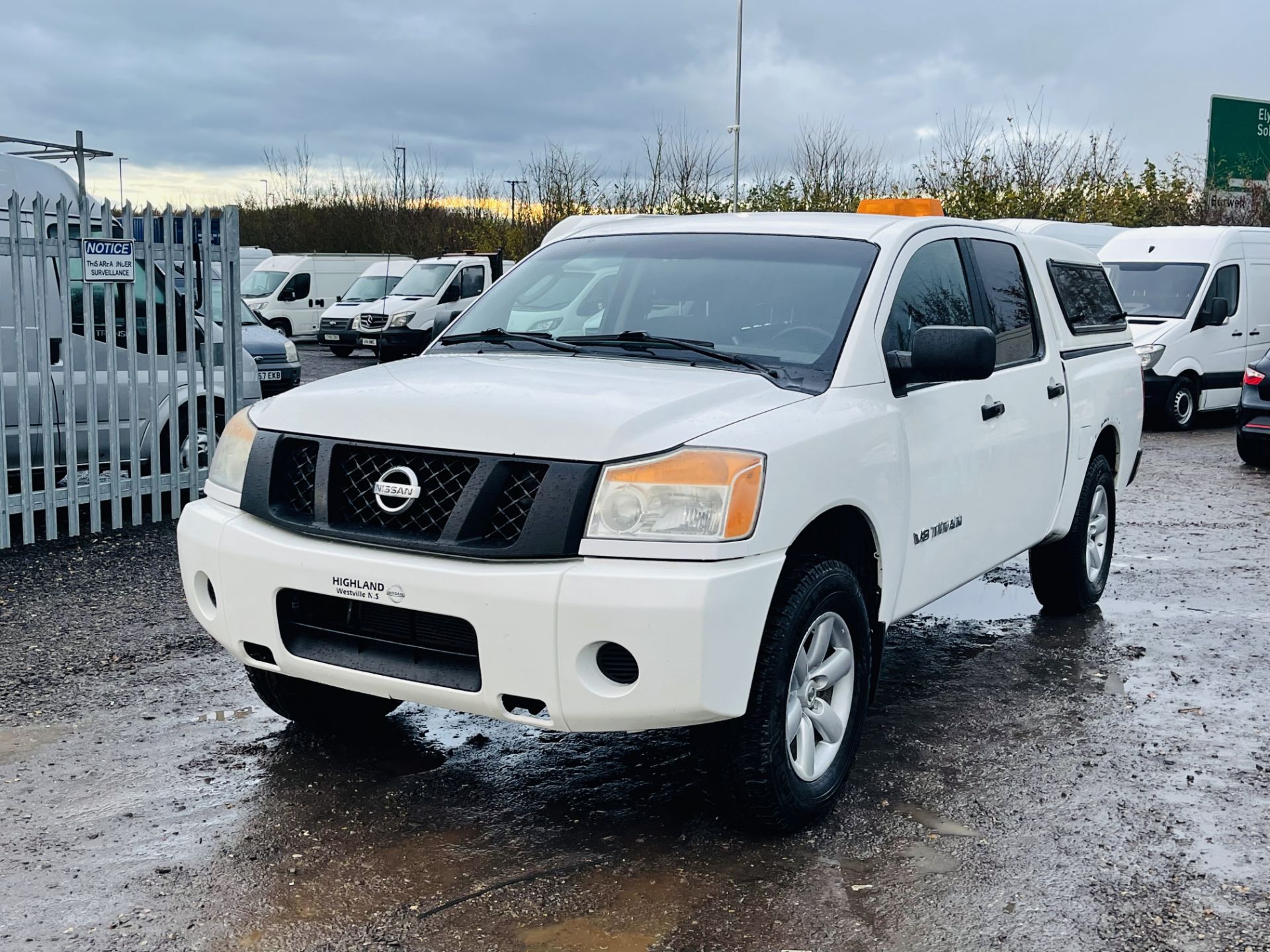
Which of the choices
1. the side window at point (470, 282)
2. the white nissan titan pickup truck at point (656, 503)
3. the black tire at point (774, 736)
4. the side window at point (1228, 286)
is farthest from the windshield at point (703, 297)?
the side window at point (470, 282)

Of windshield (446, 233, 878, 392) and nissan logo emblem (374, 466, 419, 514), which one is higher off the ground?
windshield (446, 233, 878, 392)

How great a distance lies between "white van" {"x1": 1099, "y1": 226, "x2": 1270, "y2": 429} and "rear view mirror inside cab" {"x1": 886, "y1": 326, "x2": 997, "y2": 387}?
11959 mm

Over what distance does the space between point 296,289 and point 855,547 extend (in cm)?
3030

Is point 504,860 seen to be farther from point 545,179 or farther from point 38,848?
point 545,179

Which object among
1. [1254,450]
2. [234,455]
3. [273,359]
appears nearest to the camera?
[234,455]

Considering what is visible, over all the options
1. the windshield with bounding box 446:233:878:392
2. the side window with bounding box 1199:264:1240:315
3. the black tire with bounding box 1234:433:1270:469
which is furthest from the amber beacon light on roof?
the side window with bounding box 1199:264:1240:315

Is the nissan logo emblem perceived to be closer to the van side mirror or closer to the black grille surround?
the black grille surround

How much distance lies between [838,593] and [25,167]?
7.23 m

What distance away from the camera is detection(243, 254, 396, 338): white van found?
32469mm

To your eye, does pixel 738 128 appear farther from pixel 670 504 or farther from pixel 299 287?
pixel 670 504

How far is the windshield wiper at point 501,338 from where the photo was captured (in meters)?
4.60

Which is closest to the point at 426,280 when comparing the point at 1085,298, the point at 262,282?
the point at 262,282

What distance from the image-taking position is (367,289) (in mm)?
28969

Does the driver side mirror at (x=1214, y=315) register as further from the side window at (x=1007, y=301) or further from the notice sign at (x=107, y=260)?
the notice sign at (x=107, y=260)
